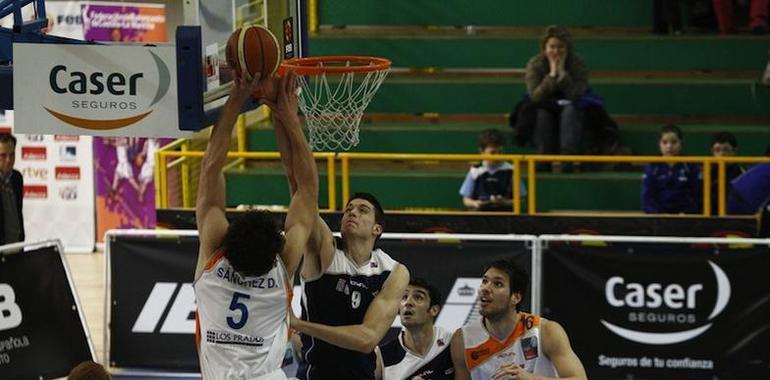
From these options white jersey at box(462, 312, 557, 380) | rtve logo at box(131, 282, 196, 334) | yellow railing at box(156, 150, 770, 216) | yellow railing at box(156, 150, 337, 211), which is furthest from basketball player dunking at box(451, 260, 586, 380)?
yellow railing at box(156, 150, 337, 211)

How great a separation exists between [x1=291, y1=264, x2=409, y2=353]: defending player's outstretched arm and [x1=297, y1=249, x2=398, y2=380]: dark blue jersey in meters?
0.07

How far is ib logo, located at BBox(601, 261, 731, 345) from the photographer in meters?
10.9

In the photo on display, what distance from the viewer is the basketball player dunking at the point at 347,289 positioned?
23.2ft

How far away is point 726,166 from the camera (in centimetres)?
1323

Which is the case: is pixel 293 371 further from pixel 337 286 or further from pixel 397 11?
pixel 397 11

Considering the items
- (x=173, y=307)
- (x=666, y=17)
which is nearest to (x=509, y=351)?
(x=173, y=307)

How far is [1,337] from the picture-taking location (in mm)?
10758

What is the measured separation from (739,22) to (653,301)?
670 centimetres

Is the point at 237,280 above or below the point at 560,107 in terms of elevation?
Answer: below

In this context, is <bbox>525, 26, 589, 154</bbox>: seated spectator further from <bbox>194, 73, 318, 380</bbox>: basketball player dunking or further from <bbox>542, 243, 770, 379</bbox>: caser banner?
<bbox>194, 73, 318, 380</bbox>: basketball player dunking

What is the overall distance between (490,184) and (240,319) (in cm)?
720

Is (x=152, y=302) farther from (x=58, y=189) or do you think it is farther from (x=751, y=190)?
(x=58, y=189)

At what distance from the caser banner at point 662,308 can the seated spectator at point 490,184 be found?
220 centimetres

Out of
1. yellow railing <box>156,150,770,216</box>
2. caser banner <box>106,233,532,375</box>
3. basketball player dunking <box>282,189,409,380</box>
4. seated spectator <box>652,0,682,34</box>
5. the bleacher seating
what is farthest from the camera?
seated spectator <box>652,0,682,34</box>
